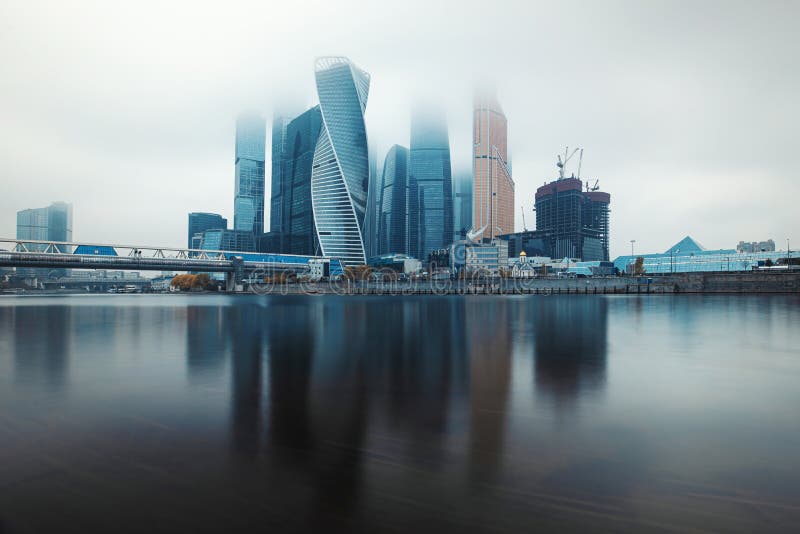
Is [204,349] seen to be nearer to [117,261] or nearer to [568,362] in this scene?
[568,362]

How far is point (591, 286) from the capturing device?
396ft

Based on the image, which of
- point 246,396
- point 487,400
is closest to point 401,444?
point 487,400

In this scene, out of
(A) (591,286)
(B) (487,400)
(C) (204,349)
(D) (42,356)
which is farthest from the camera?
(A) (591,286)

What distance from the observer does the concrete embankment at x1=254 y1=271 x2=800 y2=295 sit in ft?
302

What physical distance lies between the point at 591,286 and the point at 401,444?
411ft

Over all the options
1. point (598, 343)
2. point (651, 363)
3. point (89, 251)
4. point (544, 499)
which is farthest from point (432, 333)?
point (89, 251)

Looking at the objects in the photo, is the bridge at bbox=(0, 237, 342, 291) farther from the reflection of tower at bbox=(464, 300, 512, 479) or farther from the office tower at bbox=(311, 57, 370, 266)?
the reflection of tower at bbox=(464, 300, 512, 479)

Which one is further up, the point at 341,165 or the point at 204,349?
the point at 341,165

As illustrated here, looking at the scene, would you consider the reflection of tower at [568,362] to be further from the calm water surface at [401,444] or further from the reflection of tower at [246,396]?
the reflection of tower at [246,396]

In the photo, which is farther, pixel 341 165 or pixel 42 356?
pixel 341 165

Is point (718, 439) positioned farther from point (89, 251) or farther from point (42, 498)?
point (89, 251)

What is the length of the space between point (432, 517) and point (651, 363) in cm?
1342

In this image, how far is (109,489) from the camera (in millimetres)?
5555

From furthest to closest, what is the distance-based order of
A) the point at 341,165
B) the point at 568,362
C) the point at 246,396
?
the point at 341,165 → the point at 568,362 → the point at 246,396
